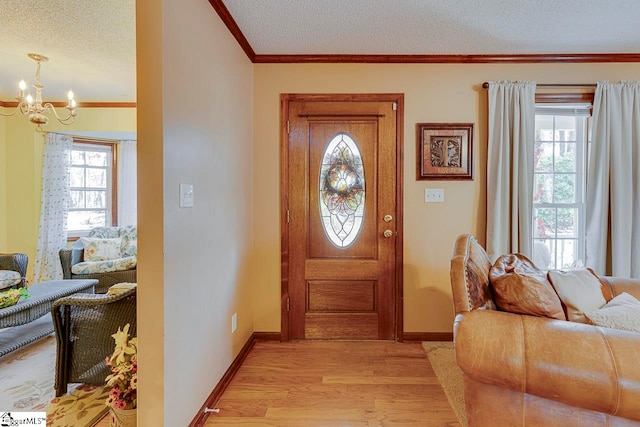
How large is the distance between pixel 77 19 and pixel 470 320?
10.6 feet

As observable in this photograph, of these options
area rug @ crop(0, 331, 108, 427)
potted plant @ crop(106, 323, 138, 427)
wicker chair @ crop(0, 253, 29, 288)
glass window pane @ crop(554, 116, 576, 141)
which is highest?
glass window pane @ crop(554, 116, 576, 141)

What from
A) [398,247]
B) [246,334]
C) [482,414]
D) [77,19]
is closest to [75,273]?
[246,334]

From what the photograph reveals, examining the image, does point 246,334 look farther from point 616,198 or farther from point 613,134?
point 613,134

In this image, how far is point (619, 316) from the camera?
1.45 metres

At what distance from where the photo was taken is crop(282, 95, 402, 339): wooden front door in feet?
9.45

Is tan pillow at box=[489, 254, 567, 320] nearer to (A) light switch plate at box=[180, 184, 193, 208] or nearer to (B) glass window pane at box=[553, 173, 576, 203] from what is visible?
(A) light switch plate at box=[180, 184, 193, 208]

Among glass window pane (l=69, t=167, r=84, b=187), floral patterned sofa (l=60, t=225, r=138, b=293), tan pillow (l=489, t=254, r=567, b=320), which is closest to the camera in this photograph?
tan pillow (l=489, t=254, r=567, b=320)

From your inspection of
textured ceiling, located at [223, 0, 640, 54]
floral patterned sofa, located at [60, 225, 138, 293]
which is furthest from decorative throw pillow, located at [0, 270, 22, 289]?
textured ceiling, located at [223, 0, 640, 54]

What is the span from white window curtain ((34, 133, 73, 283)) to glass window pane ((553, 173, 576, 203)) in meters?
6.12

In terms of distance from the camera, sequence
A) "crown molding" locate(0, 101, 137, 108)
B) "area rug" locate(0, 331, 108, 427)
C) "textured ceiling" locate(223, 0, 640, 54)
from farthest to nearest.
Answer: "crown molding" locate(0, 101, 137, 108) → "textured ceiling" locate(223, 0, 640, 54) → "area rug" locate(0, 331, 108, 427)

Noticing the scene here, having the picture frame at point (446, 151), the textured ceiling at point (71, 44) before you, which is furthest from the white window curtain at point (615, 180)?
the textured ceiling at point (71, 44)

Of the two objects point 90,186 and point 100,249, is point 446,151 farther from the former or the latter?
point 90,186

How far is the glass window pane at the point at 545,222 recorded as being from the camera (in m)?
2.92

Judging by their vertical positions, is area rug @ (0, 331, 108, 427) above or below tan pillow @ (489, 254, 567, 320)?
below
